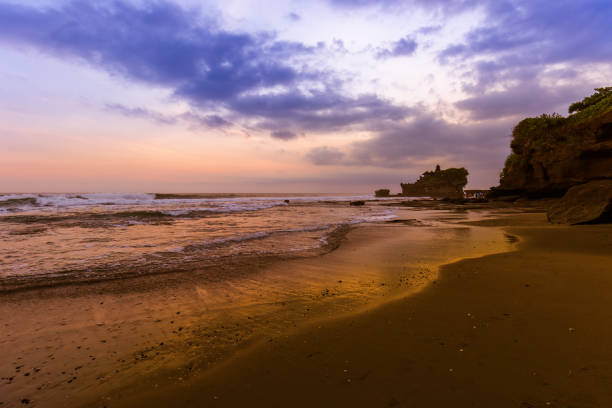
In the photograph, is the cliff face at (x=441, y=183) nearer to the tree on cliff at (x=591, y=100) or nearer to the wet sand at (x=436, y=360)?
the tree on cliff at (x=591, y=100)

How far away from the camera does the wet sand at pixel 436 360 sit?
2.27 meters

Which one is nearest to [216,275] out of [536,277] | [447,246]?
[536,277]

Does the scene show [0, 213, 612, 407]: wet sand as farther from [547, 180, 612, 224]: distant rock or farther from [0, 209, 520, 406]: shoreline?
[547, 180, 612, 224]: distant rock

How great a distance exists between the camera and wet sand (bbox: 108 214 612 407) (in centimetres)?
227

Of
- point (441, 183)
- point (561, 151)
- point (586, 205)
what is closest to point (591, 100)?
point (561, 151)

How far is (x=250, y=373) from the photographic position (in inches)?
108

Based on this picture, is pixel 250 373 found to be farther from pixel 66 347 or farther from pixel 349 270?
pixel 349 270

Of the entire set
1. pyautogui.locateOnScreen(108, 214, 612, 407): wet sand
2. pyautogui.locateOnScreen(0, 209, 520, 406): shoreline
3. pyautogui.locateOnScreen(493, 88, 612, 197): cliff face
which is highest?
pyautogui.locateOnScreen(493, 88, 612, 197): cliff face

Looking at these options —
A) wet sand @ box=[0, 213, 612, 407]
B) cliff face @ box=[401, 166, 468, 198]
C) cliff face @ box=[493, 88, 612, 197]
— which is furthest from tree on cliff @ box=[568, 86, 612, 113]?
cliff face @ box=[401, 166, 468, 198]

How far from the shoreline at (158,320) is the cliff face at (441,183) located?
9823 centimetres

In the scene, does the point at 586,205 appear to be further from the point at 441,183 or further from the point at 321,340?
the point at 441,183

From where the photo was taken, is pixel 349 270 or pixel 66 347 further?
pixel 349 270

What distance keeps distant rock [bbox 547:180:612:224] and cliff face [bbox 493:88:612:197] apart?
8.27m

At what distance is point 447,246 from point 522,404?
27.7 feet
